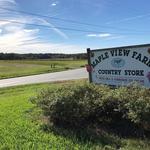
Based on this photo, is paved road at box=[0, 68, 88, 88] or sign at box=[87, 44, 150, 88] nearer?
sign at box=[87, 44, 150, 88]

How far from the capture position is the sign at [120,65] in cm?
→ 1007

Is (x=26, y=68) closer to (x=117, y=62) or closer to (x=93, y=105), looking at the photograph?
(x=117, y=62)

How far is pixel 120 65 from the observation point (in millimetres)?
10922

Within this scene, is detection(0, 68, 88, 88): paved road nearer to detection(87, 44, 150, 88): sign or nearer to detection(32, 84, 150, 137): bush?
detection(87, 44, 150, 88): sign

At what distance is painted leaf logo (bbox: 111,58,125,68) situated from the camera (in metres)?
10.8

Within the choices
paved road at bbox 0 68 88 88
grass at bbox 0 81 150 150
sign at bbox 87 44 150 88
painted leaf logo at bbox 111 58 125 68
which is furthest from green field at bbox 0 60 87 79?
grass at bbox 0 81 150 150

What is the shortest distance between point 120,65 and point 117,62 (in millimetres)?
167

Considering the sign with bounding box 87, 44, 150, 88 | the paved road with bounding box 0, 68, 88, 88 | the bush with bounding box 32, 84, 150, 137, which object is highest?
the sign with bounding box 87, 44, 150, 88

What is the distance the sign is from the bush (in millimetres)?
1945

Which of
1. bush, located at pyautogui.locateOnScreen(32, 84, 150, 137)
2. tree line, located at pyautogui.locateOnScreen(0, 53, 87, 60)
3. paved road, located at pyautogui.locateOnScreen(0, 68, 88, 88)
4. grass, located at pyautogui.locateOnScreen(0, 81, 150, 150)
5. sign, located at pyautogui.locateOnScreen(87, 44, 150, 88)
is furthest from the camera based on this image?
→ tree line, located at pyautogui.locateOnScreen(0, 53, 87, 60)

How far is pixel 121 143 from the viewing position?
682cm

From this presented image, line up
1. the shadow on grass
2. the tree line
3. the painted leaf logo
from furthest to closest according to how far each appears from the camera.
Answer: the tree line
the painted leaf logo
the shadow on grass

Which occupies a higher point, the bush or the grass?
the bush

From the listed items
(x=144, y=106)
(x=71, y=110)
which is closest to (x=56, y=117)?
(x=71, y=110)
